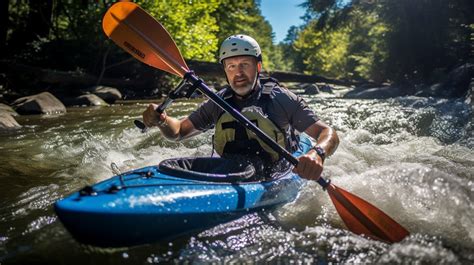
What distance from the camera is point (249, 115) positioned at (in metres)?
3.40

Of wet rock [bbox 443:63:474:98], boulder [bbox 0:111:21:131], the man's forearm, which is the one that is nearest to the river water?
the man's forearm

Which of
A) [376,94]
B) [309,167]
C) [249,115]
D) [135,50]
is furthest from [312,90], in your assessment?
[309,167]

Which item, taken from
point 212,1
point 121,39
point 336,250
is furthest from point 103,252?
point 212,1

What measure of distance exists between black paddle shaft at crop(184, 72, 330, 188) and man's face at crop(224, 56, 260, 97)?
1.38 ft

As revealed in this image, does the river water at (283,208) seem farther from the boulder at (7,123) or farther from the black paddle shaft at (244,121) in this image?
the boulder at (7,123)

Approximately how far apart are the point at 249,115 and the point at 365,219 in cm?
127

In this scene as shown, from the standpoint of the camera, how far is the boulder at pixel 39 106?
→ 30.3ft

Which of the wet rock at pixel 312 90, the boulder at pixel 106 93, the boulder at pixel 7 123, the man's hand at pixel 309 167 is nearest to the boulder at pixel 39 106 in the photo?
the boulder at pixel 7 123

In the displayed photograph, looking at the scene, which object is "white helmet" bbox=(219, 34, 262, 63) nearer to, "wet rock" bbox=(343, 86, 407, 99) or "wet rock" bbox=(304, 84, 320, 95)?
"wet rock" bbox=(343, 86, 407, 99)

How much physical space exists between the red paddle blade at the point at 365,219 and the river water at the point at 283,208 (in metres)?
0.08

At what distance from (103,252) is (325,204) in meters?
1.86

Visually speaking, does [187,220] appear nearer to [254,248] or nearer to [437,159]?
[254,248]

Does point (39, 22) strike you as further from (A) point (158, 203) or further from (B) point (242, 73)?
(A) point (158, 203)

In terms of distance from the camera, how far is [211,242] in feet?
8.39
